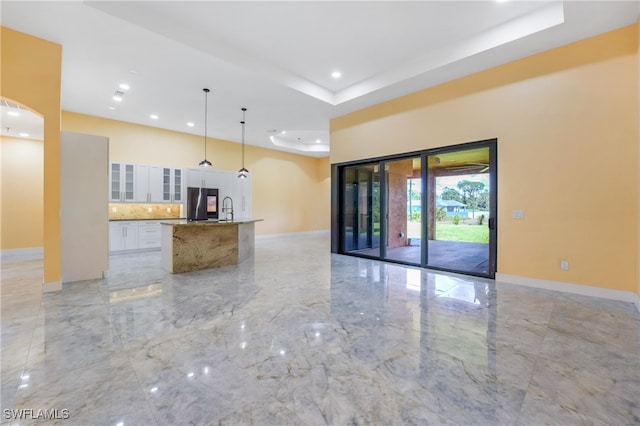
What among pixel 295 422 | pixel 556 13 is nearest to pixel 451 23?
pixel 556 13

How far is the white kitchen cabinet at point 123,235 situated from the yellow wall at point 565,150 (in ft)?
25.7

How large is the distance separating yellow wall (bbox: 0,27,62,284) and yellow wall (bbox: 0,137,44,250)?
185 inches

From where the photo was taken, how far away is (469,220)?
18.1 ft

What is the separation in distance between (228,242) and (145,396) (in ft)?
13.8

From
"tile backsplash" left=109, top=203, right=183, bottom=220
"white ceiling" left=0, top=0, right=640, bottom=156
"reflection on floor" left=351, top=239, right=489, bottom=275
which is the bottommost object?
"reflection on floor" left=351, top=239, right=489, bottom=275

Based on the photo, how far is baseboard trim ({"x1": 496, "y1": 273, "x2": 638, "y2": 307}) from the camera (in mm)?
3549

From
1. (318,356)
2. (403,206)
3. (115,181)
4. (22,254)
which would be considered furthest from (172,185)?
(318,356)

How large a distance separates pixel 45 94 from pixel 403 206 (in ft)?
22.0

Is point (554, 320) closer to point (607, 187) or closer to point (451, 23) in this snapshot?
point (607, 187)

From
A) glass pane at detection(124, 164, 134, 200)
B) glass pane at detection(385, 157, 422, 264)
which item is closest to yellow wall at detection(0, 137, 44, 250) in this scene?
glass pane at detection(124, 164, 134, 200)

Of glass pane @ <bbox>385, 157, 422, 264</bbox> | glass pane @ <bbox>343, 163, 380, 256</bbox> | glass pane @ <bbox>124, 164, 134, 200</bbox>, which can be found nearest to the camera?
glass pane @ <bbox>385, 157, 422, 264</bbox>

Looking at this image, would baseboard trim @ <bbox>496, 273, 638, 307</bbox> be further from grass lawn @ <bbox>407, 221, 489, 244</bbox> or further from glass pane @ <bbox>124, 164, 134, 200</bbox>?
glass pane @ <bbox>124, 164, 134, 200</bbox>

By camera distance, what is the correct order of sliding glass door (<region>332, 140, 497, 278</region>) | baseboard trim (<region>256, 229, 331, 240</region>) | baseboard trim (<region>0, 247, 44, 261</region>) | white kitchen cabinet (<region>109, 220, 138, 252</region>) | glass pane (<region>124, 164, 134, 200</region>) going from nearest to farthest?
sliding glass door (<region>332, 140, 497, 278</region>) → baseboard trim (<region>0, 247, 44, 261</region>) → white kitchen cabinet (<region>109, 220, 138, 252</region>) → glass pane (<region>124, 164, 134, 200</region>) → baseboard trim (<region>256, 229, 331, 240</region>)

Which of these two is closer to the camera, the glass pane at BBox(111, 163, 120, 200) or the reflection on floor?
the reflection on floor
